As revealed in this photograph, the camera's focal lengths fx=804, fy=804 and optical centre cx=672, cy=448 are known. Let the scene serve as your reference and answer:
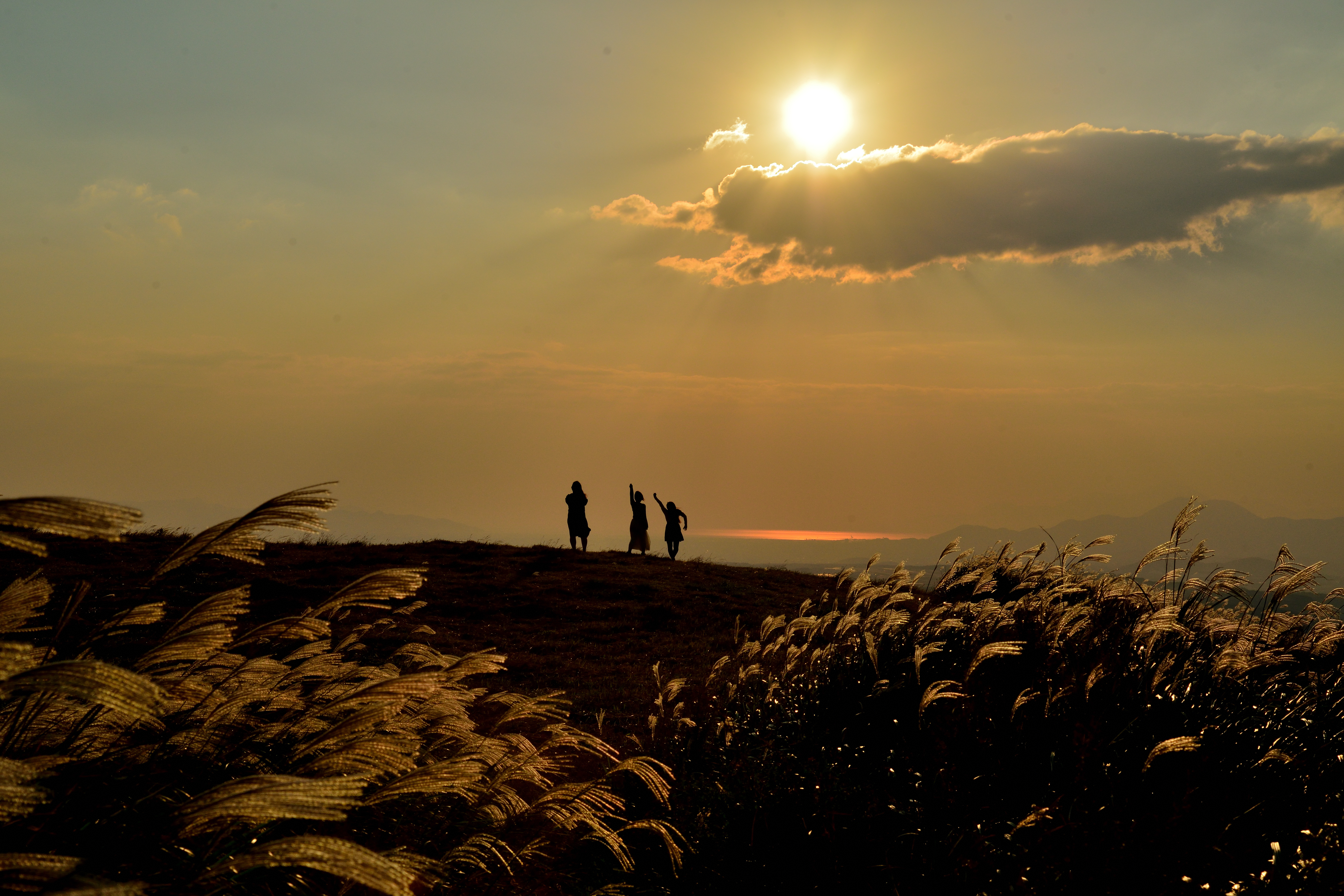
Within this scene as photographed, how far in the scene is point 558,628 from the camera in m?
14.1

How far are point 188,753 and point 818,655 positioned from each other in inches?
205

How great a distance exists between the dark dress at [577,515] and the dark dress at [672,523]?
8.43 ft

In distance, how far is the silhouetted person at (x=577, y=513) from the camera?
2348cm

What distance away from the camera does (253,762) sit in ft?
12.1

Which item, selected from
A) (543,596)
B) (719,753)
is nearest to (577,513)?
(543,596)

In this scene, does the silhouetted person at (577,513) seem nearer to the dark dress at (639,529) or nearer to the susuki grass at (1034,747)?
the dark dress at (639,529)

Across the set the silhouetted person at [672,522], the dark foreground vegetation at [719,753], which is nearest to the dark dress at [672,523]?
the silhouetted person at [672,522]

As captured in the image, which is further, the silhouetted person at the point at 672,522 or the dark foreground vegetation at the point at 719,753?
the silhouetted person at the point at 672,522

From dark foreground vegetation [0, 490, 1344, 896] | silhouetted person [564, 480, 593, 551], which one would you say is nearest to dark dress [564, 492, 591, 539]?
silhouetted person [564, 480, 593, 551]

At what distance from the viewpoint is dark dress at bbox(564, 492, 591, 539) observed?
23.5m

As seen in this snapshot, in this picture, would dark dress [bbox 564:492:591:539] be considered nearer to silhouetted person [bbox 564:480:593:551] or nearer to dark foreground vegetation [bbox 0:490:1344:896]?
silhouetted person [bbox 564:480:593:551]

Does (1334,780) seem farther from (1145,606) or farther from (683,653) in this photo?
(683,653)

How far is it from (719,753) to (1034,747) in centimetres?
242

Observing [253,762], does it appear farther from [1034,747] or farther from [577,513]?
[577,513]
